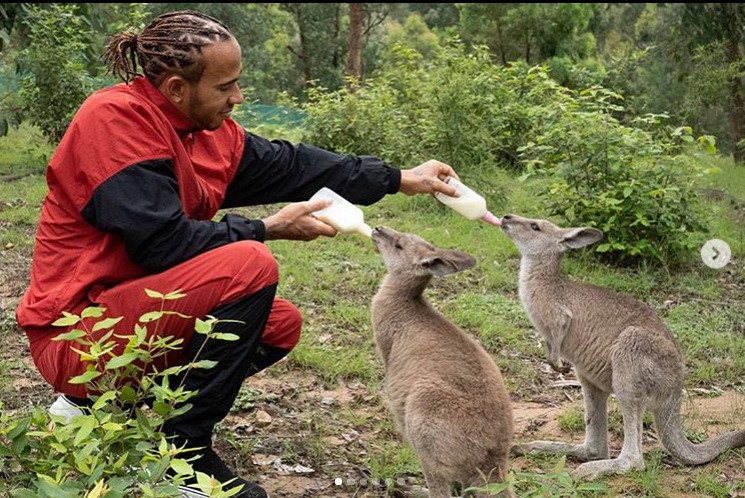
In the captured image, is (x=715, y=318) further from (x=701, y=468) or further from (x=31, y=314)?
(x=31, y=314)

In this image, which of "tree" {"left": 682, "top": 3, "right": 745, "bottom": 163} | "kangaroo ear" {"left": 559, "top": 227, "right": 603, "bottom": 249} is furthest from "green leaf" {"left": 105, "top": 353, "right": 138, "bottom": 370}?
"tree" {"left": 682, "top": 3, "right": 745, "bottom": 163}

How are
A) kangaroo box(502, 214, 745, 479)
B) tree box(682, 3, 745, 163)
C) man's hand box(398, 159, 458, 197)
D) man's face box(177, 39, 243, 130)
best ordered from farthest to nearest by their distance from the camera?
tree box(682, 3, 745, 163) < man's hand box(398, 159, 458, 197) < kangaroo box(502, 214, 745, 479) < man's face box(177, 39, 243, 130)

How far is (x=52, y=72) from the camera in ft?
33.9

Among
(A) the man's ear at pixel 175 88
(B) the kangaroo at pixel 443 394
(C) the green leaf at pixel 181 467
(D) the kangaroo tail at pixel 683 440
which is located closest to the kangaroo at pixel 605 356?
(D) the kangaroo tail at pixel 683 440

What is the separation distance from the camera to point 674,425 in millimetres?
4539

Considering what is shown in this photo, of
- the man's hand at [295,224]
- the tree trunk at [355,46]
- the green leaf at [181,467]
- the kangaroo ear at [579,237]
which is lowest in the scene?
the tree trunk at [355,46]

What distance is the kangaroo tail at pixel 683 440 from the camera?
4.53 meters

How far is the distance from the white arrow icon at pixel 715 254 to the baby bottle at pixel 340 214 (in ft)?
14.0

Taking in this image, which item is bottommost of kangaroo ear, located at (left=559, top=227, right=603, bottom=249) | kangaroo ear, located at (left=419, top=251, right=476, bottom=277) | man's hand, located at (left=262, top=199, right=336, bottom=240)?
kangaroo ear, located at (left=559, top=227, right=603, bottom=249)

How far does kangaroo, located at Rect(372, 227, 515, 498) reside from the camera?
372cm

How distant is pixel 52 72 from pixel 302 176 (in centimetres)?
673

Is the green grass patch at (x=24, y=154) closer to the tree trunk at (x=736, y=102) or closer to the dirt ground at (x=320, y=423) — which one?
the dirt ground at (x=320, y=423)

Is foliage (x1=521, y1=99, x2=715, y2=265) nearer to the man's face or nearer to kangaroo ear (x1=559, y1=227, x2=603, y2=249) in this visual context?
kangaroo ear (x1=559, y1=227, x2=603, y2=249)

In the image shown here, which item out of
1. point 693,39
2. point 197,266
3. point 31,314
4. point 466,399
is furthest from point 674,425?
point 693,39
